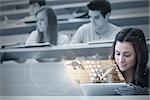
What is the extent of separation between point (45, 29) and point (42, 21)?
0.05 meters

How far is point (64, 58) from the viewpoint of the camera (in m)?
1.64

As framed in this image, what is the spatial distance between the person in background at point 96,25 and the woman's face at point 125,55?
0.30ft

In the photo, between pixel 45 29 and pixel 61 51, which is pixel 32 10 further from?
pixel 61 51

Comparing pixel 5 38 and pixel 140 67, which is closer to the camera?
pixel 140 67

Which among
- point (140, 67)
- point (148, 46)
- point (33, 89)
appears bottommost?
point (33, 89)

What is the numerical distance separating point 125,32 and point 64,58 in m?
0.38

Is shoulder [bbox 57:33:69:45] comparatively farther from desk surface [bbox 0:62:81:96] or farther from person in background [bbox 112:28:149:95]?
person in background [bbox 112:28:149:95]

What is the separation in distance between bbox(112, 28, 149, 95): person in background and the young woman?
354mm

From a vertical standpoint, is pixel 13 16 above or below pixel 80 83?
above

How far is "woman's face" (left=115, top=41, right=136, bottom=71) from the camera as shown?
5.11ft

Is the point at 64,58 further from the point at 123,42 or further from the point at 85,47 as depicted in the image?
the point at 123,42

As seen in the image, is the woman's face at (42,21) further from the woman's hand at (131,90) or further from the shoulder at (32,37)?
the woman's hand at (131,90)

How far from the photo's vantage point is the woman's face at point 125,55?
1559mm

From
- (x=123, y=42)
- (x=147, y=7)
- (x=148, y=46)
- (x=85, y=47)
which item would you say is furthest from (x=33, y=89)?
(x=147, y=7)
